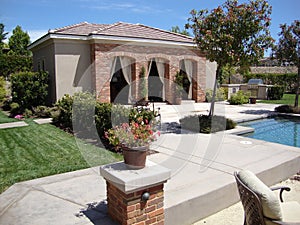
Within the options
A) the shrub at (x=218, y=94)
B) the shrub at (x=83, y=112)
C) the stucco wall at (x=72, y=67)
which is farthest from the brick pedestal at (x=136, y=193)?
the shrub at (x=218, y=94)

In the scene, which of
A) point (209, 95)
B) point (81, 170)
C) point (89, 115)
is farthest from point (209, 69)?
point (81, 170)

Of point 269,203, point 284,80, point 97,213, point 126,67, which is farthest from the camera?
point 284,80

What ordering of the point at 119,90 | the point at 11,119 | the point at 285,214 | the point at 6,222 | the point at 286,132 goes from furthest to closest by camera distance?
the point at 119,90, the point at 11,119, the point at 286,132, the point at 6,222, the point at 285,214

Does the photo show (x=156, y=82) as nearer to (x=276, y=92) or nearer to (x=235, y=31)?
(x=235, y=31)

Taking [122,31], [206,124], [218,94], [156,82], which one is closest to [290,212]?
[206,124]

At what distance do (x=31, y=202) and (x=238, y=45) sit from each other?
7.28 meters

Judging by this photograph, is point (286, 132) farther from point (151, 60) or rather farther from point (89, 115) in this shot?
point (151, 60)

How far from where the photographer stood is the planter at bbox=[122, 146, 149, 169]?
11.3ft

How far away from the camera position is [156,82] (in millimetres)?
17375

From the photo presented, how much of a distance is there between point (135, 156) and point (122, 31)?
1276 cm

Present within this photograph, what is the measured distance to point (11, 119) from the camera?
1149 cm

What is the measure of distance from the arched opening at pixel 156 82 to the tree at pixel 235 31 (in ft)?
26.0

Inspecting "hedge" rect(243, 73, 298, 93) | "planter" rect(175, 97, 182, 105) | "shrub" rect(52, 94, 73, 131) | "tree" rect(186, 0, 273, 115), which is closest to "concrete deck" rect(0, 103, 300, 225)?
"tree" rect(186, 0, 273, 115)

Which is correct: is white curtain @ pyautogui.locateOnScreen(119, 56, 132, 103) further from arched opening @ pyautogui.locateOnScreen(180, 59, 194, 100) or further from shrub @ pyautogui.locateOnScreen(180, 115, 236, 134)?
shrub @ pyautogui.locateOnScreen(180, 115, 236, 134)
